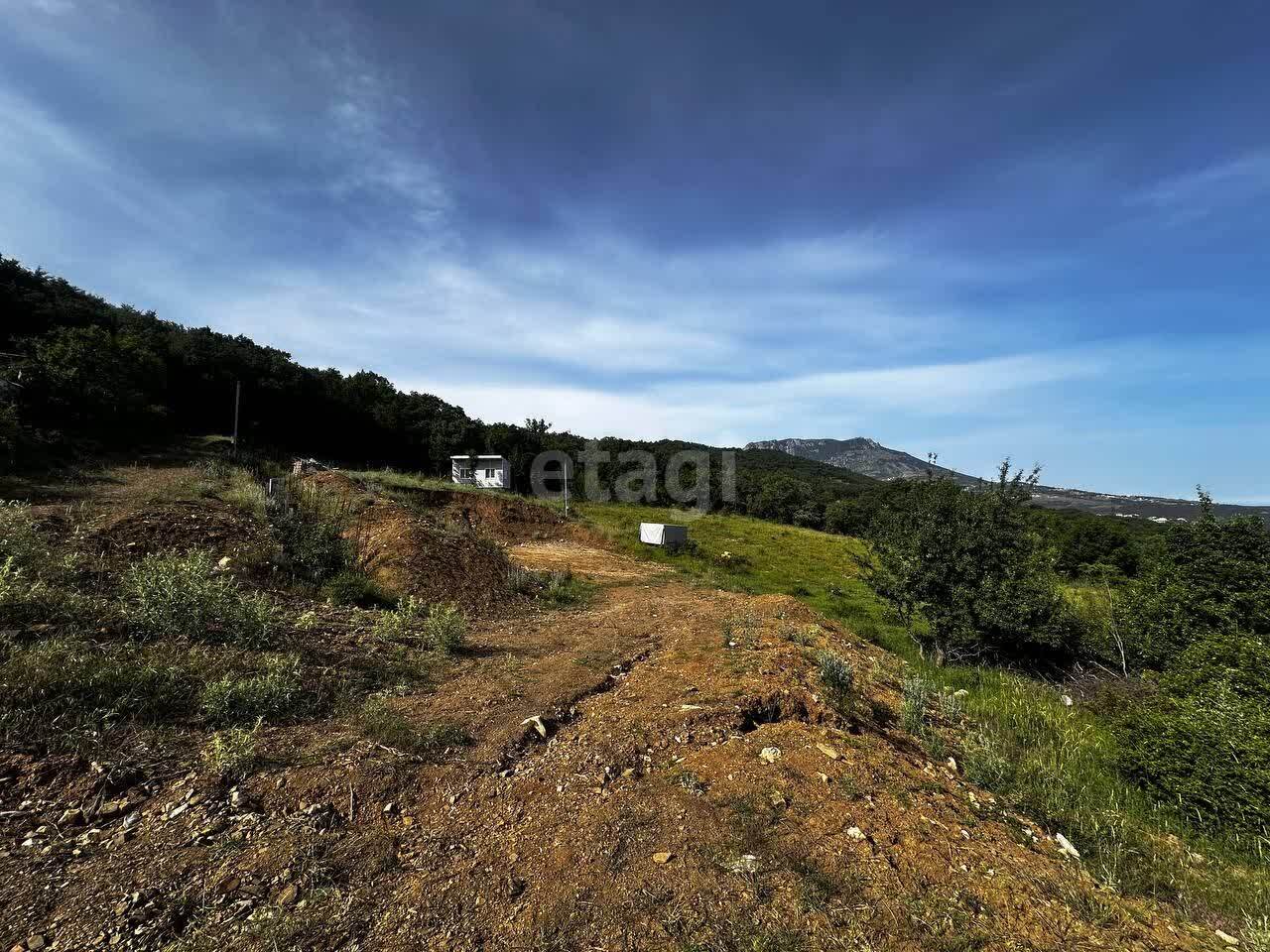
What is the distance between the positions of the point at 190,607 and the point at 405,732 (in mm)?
3199

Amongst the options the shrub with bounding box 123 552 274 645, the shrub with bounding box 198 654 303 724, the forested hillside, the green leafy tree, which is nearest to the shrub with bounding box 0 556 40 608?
the shrub with bounding box 123 552 274 645

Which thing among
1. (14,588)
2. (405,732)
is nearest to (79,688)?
(14,588)

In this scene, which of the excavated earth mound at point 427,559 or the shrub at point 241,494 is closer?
the excavated earth mound at point 427,559

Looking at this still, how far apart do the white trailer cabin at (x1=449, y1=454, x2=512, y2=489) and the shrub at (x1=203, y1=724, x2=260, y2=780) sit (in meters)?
40.5

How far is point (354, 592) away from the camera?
29.3 ft

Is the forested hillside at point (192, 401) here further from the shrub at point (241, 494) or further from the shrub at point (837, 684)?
the shrub at point (837, 684)

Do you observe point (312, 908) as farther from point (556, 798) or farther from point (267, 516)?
point (267, 516)

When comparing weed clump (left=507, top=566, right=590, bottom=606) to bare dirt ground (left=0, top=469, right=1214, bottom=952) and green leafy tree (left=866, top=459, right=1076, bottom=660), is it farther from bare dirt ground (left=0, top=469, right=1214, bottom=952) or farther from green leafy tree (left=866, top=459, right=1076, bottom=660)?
green leafy tree (left=866, top=459, right=1076, bottom=660)

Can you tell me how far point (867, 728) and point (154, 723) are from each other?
21.8 ft

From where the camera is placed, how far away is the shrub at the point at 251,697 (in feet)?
14.3

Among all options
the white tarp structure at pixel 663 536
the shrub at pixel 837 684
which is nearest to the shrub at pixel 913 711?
the shrub at pixel 837 684

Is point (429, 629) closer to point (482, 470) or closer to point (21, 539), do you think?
point (21, 539)

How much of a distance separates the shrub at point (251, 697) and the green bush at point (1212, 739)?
8759 mm

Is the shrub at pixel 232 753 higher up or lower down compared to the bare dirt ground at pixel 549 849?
higher up
